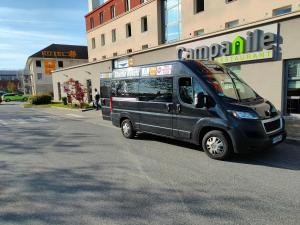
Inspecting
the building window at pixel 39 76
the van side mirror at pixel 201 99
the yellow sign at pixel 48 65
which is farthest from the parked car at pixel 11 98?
the van side mirror at pixel 201 99

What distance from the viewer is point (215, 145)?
596cm

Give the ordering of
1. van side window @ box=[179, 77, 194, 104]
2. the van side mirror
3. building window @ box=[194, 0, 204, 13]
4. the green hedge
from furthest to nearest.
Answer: the green hedge, building window @ box=[194, 0, 204, 13], van side window @ box=[179, 77, 194, 104], the van side mirror

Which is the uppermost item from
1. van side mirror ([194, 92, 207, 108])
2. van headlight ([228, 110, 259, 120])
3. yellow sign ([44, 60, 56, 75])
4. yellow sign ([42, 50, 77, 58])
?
yellow sign ([42, 50, 77, 58])

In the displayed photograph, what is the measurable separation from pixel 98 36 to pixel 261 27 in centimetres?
2679

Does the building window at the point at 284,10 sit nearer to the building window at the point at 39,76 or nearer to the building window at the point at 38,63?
the building window at the point at 38,63

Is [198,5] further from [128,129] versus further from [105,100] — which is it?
[128,129]

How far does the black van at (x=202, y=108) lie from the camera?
18.3 feet

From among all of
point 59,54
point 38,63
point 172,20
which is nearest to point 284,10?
point 172,20

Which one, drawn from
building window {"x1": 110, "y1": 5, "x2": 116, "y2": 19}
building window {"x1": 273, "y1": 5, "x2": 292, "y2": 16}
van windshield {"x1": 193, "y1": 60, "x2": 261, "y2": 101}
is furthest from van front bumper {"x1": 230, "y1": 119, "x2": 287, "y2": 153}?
building window {"x1": 110, "y1": 5, "x2": 116, "y2": 19}

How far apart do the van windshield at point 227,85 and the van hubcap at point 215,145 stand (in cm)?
103

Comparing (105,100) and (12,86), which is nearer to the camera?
(105,100)

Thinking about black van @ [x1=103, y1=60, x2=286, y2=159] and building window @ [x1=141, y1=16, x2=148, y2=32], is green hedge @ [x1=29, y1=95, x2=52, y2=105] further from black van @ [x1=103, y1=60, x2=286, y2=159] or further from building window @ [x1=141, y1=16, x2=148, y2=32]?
black van @ [x1=103, y1=60, x2=286, y2=159]

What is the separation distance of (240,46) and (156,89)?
18.4 ft

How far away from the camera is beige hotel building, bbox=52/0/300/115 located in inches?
391
